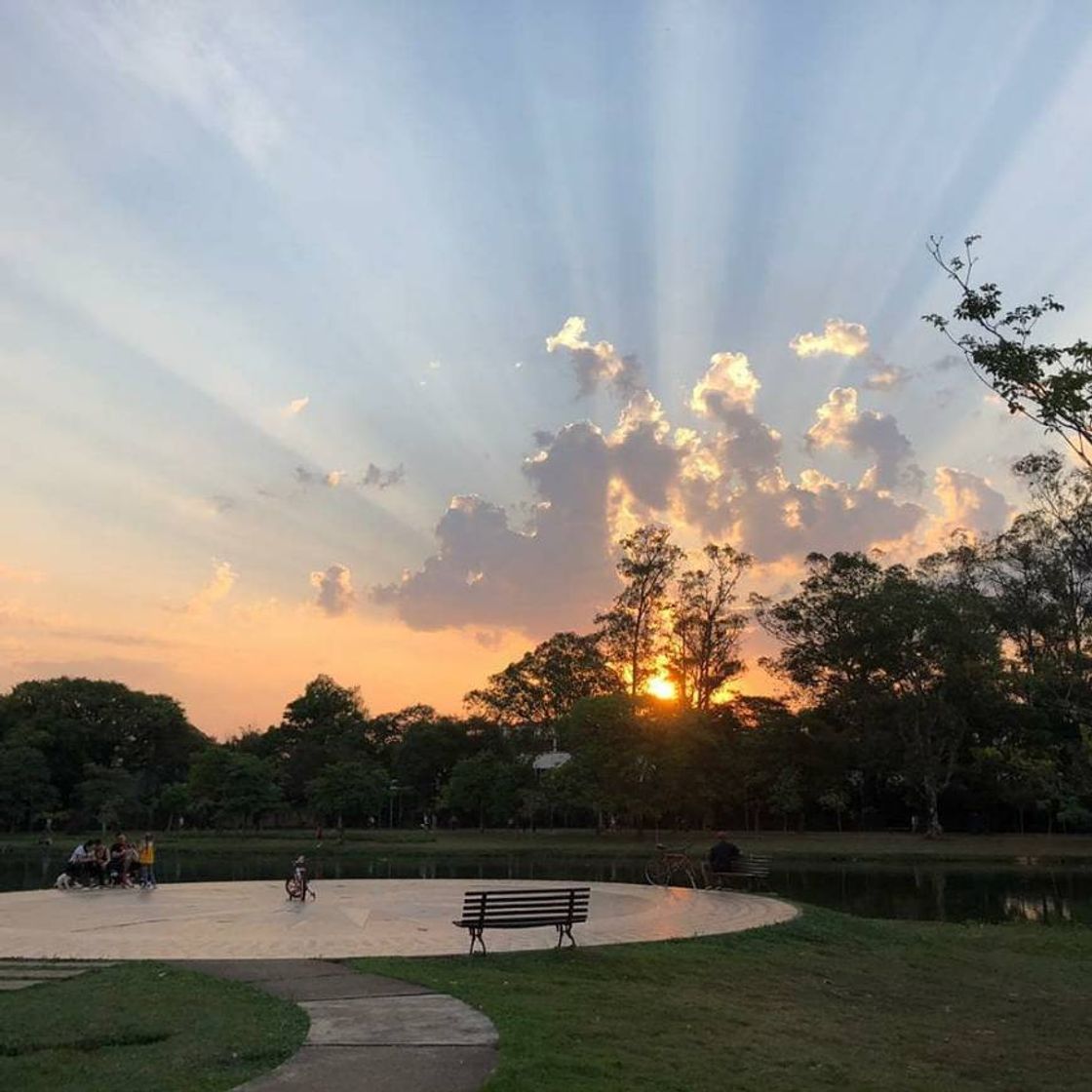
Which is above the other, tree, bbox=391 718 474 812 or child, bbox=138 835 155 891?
tree, bbox=391 718 474 812

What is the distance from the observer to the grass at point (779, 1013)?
807 centimetres

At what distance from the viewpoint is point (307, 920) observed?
1777 cm

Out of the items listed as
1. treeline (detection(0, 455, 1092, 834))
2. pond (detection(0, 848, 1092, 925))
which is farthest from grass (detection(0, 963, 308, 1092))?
treeline (detection(0, 455, 1092, 834))

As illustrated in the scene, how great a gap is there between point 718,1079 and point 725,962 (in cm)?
600

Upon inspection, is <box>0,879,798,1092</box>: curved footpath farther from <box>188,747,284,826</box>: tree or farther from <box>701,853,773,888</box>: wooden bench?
<box>188,747,284,826</box>: tree

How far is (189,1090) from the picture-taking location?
6812mm

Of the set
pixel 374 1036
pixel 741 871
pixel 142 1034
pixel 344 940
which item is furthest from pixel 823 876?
pixel 142 1034

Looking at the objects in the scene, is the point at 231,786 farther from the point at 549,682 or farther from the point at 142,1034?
the point at 142,1034

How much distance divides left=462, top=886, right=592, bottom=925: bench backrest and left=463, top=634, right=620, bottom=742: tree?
196 ft

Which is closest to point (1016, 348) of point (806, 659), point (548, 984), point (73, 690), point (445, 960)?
point (548, 984)

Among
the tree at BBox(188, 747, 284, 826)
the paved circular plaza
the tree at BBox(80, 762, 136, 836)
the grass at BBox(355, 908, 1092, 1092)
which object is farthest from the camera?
the tree at BBox(80, 762, 136, 836)

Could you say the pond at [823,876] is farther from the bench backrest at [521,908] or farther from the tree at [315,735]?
the tree at [315,735]

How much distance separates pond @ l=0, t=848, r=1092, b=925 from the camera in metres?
27.0

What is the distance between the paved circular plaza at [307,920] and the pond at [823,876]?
7.52 metres
